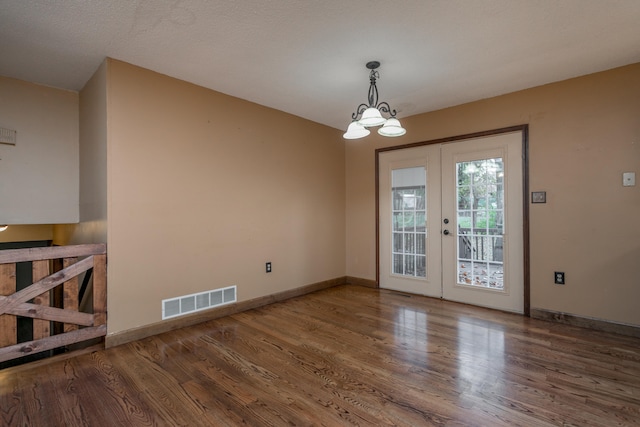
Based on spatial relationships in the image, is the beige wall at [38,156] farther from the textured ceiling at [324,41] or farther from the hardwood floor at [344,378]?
the hardwood floor at [344,378]

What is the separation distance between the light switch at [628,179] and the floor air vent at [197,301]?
424 cm

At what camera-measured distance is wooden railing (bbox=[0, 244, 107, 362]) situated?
7.71ft

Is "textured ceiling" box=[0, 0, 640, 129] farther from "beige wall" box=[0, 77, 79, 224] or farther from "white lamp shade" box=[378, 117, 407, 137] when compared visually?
"white lamp shade" box=[378, 117, 407, 137]

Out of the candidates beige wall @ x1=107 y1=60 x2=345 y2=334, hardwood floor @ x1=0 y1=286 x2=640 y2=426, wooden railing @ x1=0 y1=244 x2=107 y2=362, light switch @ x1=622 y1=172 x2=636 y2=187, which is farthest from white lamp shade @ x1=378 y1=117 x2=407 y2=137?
wooden railing @ x1=0 y1=244 x2=107 y2=362

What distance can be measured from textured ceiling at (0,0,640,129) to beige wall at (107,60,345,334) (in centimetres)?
38

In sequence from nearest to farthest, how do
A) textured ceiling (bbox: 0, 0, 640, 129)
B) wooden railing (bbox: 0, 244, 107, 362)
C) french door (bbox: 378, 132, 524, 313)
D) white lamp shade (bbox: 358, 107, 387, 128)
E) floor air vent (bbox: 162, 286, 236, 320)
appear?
textured ceiling (bbox: 0, 0, 640, 129) < wooden railing (bbox: 0, 244, 107, 362) < white lamp shade (bbox: 358, 107, 387, 128) < floor air vent (bbox: 162, 286, 236, 320) < french door (bbox: 378, 132, 524, 313)

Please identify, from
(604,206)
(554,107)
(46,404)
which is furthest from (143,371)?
(554,107)

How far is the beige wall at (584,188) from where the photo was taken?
2.94 meters

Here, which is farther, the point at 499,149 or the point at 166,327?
the point at 499,149

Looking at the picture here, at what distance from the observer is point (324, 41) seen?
98.8 inches

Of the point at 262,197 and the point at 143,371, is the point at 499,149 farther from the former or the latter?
the point at 143,371

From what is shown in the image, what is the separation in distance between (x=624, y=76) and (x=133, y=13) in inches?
173

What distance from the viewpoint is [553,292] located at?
3.32m

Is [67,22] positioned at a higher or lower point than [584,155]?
higher
